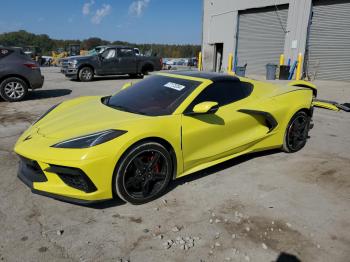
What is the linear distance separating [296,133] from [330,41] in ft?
40.0

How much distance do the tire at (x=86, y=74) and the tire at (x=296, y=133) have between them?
1189 centimetres

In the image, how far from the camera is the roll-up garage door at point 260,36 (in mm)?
17750

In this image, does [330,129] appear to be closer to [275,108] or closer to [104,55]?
[275,108]

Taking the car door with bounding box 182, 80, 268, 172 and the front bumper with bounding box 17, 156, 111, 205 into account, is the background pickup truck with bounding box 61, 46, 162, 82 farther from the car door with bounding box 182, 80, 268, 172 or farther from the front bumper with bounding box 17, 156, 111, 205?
the front bumper with bounding box 17, 156, 111, 205

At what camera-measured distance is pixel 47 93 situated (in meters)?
11.4

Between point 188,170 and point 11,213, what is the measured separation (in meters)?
1.90

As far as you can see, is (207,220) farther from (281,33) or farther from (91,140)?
(281,33)

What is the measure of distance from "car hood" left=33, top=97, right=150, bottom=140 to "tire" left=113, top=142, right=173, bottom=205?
12.9 inches

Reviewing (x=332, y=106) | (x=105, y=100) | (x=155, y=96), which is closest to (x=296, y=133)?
(x=155, y=96)

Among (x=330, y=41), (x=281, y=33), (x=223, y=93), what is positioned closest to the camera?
(x=223, y=93)

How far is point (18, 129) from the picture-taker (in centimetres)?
653

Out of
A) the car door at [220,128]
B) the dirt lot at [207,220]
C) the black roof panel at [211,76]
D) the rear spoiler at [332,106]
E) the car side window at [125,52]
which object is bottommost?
the dirt lot at [207,220]

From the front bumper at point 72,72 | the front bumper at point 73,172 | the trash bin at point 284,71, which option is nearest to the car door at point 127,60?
the front bumper at point 72,72

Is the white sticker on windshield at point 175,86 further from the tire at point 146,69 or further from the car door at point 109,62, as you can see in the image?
the tire at point 146,69
